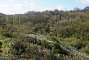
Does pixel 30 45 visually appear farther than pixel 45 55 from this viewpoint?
Yes

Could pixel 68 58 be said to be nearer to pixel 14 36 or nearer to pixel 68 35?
pixel 14 36

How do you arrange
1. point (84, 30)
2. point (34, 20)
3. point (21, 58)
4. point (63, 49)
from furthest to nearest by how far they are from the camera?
point (34, 20) → point (84, 30) → point (63, 49) → point (21, 58)

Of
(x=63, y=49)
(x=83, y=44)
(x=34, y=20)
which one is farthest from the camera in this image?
(x=34, y=20)

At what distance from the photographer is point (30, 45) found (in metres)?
11.9

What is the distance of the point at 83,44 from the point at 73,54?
629cm

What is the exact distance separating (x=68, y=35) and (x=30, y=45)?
41.5 ft

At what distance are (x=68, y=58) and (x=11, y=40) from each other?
281cm

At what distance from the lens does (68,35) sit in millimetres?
24281

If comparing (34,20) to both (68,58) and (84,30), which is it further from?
(68,58)

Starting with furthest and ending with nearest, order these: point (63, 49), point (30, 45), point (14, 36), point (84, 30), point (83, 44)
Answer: point (84, 30), point (83, 44), point (14, 36), point (63, 49), point (30, 45)

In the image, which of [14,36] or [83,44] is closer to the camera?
[14,36]

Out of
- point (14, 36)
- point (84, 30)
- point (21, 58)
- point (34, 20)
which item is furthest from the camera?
point (34, 20)

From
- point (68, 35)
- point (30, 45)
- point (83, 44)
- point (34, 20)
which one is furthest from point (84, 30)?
point (30, 45)

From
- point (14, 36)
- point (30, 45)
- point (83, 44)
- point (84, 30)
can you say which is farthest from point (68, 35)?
point (30, 45)
